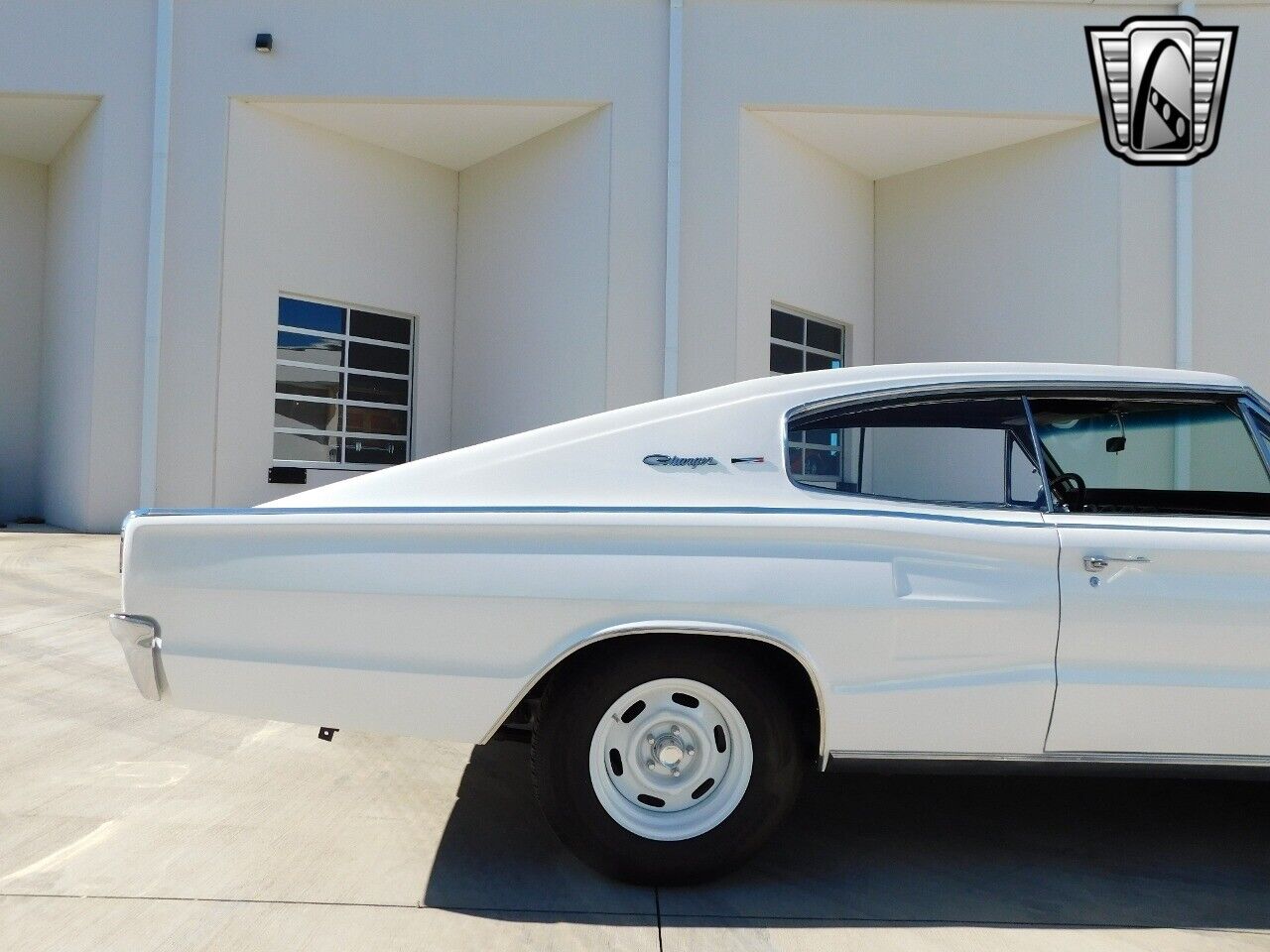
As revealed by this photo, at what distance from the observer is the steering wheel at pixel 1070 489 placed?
3.05m

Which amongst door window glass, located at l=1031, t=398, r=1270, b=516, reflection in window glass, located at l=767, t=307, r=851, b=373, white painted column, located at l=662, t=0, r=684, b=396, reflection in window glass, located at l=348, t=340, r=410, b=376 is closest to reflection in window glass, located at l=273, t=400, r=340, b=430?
reflection in window glass, located at l=348, t=340, r=410, b=376

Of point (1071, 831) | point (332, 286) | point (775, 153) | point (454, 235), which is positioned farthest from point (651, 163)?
point (1071, 831)

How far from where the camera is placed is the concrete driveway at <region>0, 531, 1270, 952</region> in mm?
2615

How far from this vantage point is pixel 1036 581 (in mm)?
2811

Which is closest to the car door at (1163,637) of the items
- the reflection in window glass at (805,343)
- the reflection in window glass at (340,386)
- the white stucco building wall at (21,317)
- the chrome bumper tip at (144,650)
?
the chrome bumper tip at (144,650)

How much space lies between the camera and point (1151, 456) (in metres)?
3.46

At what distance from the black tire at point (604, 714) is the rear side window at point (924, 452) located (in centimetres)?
63

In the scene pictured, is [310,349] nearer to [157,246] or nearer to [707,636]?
[157,246]

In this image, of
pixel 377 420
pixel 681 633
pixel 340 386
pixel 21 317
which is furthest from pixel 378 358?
pixel 681 633

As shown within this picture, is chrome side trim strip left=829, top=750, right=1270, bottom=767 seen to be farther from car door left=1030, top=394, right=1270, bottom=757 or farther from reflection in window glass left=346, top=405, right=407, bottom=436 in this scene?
reflection in window glass left=346, top=405, right=407, bottom=436

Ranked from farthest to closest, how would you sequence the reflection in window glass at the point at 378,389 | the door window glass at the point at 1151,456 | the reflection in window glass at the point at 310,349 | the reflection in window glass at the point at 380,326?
the reflection in window glass at the point at 378,389 < the reflection in window glass at the point at 380,326 < the reflection in window glass at the point at 310,349 < the door window glass at the point at 1151,456

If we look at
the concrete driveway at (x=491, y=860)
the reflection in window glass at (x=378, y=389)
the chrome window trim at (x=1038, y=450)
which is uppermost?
the reflection in window glass at (x=378, y=389)

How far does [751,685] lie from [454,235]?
11.4 metres

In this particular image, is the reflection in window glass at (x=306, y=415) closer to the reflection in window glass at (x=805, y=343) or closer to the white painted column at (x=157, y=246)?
the white painted column at (x=157, y=246)
